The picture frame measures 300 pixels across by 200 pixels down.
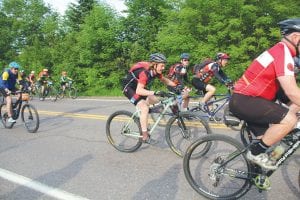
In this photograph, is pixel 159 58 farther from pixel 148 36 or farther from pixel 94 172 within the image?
pixel 148 36

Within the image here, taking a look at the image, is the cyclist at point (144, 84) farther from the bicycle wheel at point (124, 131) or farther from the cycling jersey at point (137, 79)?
the bicycle wheel at point (124, 131)

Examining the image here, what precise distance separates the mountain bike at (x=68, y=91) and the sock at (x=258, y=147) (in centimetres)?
1895

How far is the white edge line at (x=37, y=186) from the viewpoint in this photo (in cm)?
489

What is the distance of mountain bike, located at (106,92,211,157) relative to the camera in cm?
664

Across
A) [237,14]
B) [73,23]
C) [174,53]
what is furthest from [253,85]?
[73,23]

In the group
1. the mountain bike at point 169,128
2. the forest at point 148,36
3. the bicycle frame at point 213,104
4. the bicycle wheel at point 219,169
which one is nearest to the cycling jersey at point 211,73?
the bicycle frame at point 213,104

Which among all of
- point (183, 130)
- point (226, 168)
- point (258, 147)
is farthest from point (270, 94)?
point (183, 130)

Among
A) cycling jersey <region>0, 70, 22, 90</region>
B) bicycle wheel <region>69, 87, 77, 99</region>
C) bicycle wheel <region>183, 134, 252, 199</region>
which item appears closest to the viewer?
bicycle wheel <region>183, 134, 252, 199</region>

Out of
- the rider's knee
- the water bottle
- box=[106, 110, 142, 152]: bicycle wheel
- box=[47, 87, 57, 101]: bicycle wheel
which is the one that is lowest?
box=[47, 87, 57, 101]: bicycle wheel

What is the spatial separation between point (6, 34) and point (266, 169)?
5433 centimetres

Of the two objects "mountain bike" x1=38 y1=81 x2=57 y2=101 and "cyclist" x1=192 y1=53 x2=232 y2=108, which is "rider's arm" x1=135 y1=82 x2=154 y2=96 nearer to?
"cyclist" x1=192 y1=53 x2=232 y2=108

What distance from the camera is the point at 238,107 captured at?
4.35 meters

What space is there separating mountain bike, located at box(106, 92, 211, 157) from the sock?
2111mm

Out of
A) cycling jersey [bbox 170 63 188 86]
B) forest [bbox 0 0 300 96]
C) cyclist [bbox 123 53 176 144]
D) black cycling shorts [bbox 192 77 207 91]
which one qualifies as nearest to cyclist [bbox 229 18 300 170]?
cyclist [bbox 123 53 176 144]
